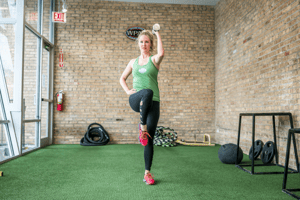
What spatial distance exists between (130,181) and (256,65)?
126 inches

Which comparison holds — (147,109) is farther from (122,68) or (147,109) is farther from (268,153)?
(122,68)

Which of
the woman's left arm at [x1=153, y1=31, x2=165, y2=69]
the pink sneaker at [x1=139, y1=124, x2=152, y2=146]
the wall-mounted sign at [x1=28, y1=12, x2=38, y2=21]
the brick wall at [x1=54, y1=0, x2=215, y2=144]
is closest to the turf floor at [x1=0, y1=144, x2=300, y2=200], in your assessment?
the pink sneaker at [x1=139, y1=124, x2=152, y2=146]

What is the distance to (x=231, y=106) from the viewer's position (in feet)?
17.3

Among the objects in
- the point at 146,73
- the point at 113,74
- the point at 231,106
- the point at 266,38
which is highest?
the point at 266,38

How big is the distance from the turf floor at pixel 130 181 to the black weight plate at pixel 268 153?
0.64ft

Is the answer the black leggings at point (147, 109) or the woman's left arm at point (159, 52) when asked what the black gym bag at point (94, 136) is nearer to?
the black leggings at point (147, 109)

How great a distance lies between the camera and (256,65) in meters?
4.19

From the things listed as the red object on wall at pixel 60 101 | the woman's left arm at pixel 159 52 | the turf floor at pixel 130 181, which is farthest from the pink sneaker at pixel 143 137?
the red object on wall at pixel 60 101

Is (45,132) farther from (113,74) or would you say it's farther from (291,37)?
(291,37)

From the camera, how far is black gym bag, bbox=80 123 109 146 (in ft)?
18.7

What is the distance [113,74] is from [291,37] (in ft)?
14.1

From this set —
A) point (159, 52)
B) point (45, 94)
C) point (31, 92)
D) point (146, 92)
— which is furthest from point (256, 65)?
point (45, 94)

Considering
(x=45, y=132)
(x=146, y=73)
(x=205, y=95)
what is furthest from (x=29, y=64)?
(x=205, y=95)

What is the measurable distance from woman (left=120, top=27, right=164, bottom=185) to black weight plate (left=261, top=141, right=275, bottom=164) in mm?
2061
